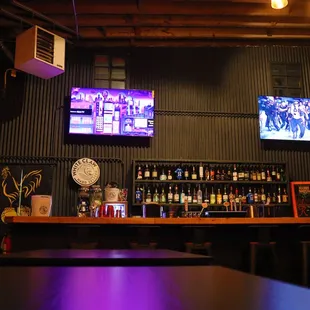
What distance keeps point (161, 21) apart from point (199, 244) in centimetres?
341

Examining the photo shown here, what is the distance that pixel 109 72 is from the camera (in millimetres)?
6422

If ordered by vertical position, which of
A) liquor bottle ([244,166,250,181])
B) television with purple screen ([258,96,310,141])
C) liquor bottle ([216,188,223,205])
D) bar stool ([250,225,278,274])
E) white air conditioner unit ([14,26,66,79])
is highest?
white air conditioner unit ([14,26,66,79])

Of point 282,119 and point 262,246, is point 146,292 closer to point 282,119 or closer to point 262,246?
point 262,246

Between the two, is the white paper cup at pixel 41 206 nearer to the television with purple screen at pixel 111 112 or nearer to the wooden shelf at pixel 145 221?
the wooden shelf at pixel 145 221

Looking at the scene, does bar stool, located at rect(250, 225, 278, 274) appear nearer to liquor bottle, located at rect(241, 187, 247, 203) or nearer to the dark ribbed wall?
liquor bottle, located at rect(241, 187, 247, 203)

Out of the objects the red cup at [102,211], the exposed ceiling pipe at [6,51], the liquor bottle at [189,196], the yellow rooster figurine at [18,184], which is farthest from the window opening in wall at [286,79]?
the exposed ceiling pipe at [6,51]

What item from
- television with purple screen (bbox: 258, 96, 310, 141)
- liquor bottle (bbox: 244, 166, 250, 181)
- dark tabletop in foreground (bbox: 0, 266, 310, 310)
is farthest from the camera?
television with purple screen (bbox: 258, 96, 310, 141)

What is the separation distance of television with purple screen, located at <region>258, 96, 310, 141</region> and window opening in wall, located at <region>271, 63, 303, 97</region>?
43cm

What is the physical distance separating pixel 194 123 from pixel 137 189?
157 centimetres

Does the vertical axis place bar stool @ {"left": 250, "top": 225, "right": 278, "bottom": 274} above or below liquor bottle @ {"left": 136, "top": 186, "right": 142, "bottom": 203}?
below

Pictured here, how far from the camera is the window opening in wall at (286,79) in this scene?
6680 millimetres

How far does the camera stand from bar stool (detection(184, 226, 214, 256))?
3.77 metres

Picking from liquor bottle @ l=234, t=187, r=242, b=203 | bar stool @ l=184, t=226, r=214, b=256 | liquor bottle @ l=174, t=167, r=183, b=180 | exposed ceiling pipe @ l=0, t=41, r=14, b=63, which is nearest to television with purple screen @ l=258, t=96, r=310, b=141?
liquor bottle @ l=234, t=187, r=242, b=203

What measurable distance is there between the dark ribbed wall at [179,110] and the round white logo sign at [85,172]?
0.60 feet
